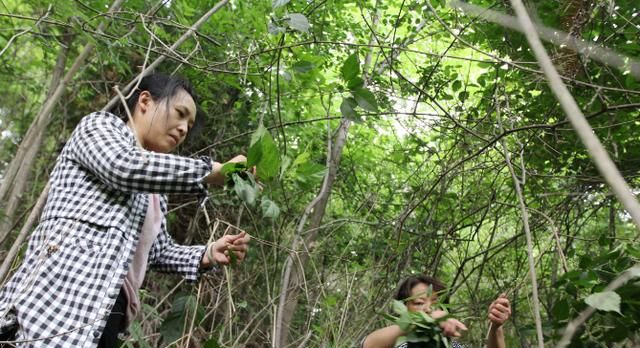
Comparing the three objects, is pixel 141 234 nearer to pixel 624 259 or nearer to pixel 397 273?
pixel 624 259

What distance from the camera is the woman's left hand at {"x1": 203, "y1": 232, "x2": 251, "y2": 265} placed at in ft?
4.38

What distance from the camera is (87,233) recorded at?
1.21m

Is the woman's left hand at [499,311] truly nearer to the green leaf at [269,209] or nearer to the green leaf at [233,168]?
the green leaf at [269,209]

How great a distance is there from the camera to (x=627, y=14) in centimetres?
199

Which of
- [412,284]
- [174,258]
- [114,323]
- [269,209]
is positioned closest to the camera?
[269,209]

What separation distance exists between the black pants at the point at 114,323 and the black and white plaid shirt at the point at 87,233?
97mm

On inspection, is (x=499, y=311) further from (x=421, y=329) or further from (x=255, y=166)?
(x=255, y=166)

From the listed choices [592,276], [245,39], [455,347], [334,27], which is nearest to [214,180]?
[592,276]

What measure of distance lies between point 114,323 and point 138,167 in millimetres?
422

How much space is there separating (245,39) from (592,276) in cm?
189

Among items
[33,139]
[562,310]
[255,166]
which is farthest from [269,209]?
[33,139]

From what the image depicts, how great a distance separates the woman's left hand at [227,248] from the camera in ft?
4.38

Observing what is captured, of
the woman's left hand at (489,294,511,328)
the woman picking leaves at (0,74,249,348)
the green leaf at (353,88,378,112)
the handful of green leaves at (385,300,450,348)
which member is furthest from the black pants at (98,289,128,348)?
the woman's left hand at (489,294,511,328)

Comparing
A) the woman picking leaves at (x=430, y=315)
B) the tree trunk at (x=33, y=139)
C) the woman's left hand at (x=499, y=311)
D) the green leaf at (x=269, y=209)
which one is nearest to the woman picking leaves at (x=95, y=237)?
the green leaf at (x=269, y=209)
